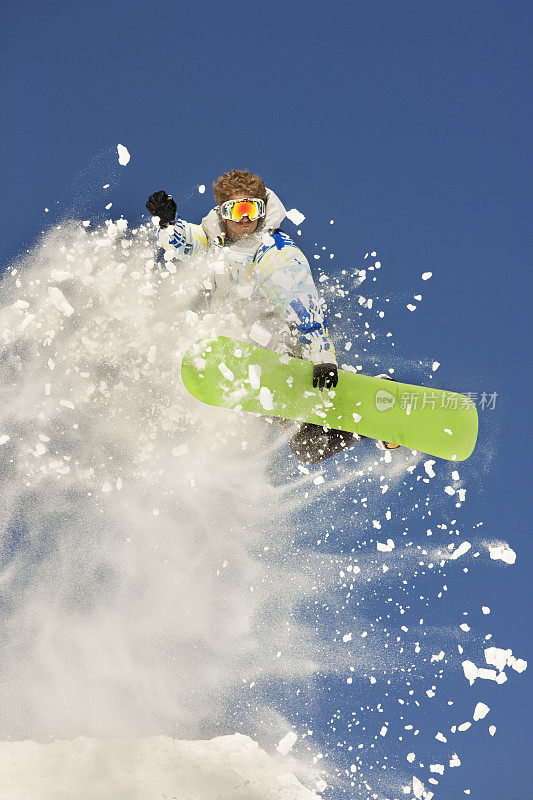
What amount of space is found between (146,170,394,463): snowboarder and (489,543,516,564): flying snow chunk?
0.93m

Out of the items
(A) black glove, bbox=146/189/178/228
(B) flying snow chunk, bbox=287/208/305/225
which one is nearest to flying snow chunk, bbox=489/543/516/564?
(B) flying snow chunk, bbox=287/208/305/225

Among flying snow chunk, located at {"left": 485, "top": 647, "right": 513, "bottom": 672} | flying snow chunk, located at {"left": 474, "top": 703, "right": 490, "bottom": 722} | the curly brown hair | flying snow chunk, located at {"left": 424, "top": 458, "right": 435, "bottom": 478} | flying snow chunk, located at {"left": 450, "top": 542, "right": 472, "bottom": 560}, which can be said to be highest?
the curly brown hair

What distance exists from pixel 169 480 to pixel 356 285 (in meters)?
1.01

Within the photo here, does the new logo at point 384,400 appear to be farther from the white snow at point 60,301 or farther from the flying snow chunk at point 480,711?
the flying snow chunk at point 480,711

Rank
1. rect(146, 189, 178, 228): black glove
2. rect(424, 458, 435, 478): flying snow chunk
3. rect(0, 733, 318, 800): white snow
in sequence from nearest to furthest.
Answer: rect(146, 189, 178, 228): black glove
rect(424, 458, 435, 478): flying snow chunk
rect(0, 733, 318, 800): white snow

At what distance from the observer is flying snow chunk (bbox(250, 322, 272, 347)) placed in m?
2.37

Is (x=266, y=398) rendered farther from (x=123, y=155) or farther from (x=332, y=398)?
(x=123, y=155)

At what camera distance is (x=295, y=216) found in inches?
96.3

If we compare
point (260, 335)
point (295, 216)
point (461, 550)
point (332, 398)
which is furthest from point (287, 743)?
point (295, 216)

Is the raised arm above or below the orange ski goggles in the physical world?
below

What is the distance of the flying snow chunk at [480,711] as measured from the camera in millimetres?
2668

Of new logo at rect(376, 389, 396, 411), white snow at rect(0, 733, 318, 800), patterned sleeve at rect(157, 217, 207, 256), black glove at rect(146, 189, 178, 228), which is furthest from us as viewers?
white snow at rect(0, 733, 318, 800)

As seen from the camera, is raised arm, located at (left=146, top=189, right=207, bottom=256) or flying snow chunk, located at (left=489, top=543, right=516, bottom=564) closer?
raised arm, located at (left=146, top=189, right=207, bottom=256)

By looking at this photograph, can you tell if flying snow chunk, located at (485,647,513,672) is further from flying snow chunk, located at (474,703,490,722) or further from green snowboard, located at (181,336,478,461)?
green snowboard, located at (181,336,478,461)
